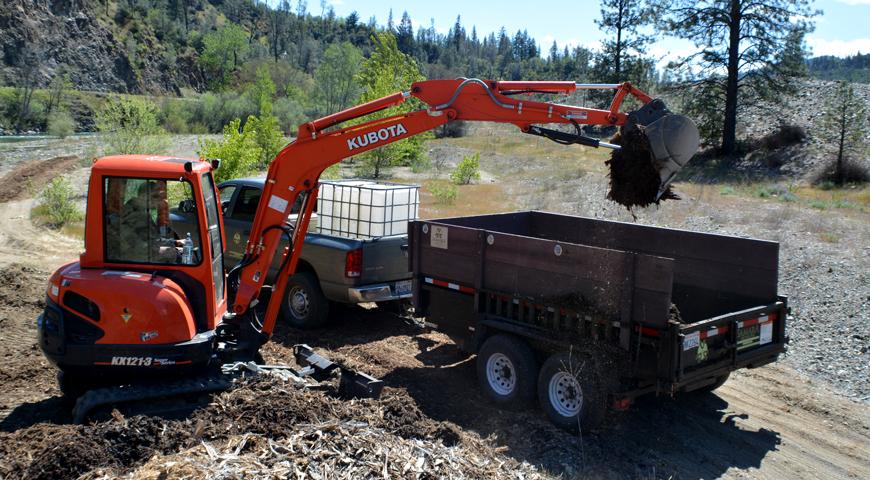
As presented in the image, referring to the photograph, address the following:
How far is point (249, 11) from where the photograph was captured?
142 metres

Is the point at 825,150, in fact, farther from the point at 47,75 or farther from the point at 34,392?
the point at 47,75

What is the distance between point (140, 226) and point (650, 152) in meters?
4.84

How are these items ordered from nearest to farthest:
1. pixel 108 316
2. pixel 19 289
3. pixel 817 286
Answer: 1. pixel 108 316
2. pixel 19 289
3. pixel 817 286

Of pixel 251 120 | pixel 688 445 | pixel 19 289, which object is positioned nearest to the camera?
pixel 688 445

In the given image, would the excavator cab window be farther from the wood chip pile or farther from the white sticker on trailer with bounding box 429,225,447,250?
the white sticker on trailer with bounding box 429,225,447,250

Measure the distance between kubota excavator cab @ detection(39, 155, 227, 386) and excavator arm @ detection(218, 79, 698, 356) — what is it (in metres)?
0.67

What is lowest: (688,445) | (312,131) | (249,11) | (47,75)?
(688,445)

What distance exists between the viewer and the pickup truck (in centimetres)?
953

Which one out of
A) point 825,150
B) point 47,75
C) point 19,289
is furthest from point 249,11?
point 19,289

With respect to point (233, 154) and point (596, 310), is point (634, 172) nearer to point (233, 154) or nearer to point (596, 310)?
point (596, 310)

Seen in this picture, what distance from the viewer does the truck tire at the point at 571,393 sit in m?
6.84

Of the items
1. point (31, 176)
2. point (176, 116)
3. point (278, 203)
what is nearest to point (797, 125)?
point (278, 203)

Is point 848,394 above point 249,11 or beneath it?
beneath

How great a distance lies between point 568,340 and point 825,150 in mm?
30215
